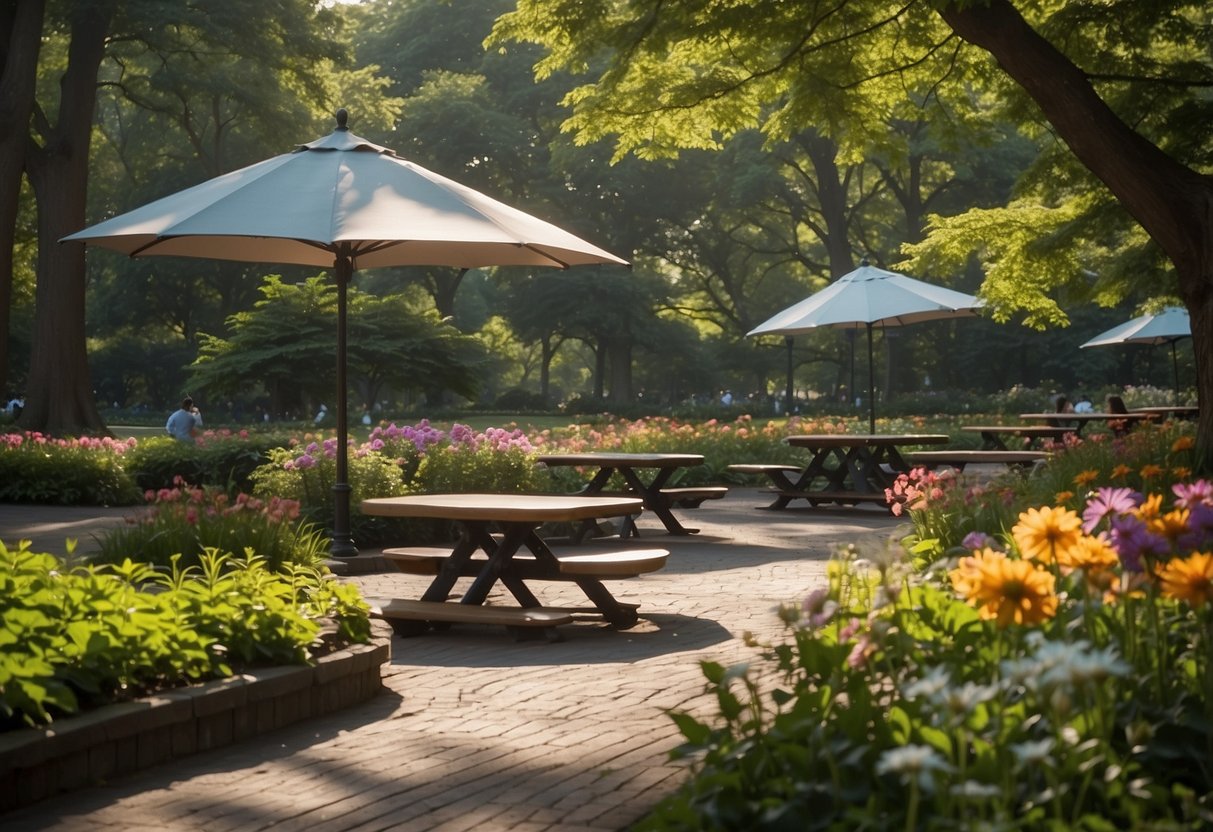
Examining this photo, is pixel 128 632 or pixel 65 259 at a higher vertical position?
A: pixel 65 259

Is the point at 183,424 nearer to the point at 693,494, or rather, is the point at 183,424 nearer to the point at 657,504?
the point at 693,494

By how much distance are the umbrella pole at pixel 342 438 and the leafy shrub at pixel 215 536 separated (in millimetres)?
2212

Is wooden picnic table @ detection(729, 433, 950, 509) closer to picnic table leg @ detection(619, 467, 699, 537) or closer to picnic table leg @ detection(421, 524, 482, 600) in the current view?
picnic table leg @ detection(619, 467, 699, 537)

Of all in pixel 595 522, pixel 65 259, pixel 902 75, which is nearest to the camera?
pixel 902 75

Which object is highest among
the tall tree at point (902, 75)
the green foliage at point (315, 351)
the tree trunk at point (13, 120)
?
the tree trunk at point (13, 120)

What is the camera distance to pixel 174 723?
5.12 m

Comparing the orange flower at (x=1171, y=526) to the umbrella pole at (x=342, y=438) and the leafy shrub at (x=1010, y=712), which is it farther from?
the umbrella pole at (x=342, y=438)

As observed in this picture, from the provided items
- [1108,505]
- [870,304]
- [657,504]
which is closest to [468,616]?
[1108,505]

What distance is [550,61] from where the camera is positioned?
45.7ft

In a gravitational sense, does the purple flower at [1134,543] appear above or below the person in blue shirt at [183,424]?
below

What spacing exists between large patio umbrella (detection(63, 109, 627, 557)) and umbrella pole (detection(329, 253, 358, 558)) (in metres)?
0.01

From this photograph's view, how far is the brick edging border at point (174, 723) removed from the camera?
4449 millimetres

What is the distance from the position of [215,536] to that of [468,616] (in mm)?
1521

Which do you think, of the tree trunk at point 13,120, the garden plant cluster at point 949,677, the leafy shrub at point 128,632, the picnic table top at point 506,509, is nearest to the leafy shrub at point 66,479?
the tree trunk at point 13,120
